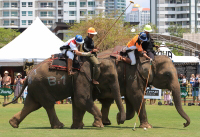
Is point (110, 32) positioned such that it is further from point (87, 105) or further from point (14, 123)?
point (87, 105)

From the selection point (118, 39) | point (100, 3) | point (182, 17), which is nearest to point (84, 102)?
point (118, 39)

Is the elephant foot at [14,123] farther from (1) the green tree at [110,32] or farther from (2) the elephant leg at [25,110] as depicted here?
(1) the green tree at [110,32]

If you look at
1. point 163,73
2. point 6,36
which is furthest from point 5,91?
point 6,36

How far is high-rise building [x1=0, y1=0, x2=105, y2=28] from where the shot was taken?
5458 inches

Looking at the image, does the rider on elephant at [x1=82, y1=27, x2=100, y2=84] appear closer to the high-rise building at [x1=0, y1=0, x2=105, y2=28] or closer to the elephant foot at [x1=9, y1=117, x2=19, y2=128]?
the elephant foot at [x1=9, y1=117, x2=19, y2=128]

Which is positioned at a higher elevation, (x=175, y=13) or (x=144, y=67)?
(x=175, y=13)

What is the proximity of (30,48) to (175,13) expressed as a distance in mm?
125691

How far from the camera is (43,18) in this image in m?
142

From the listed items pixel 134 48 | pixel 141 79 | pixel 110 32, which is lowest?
pixel 141 79

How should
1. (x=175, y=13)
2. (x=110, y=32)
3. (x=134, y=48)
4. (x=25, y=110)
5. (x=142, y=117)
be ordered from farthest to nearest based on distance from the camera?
(x=175, y=13), (x=110, y=32), (x=134, y=48), (x=142, y=117), (x=25, y=110)

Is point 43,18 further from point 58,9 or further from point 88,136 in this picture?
point 88,136

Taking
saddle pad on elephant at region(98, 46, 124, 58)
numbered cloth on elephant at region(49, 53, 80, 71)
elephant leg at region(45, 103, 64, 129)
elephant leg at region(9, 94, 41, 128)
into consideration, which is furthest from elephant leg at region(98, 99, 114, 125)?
elephant leg at region(9, 94, 41, 128)

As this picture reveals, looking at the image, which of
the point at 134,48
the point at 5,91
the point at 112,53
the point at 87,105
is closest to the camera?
the point at 87,105

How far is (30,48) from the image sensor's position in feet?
125
